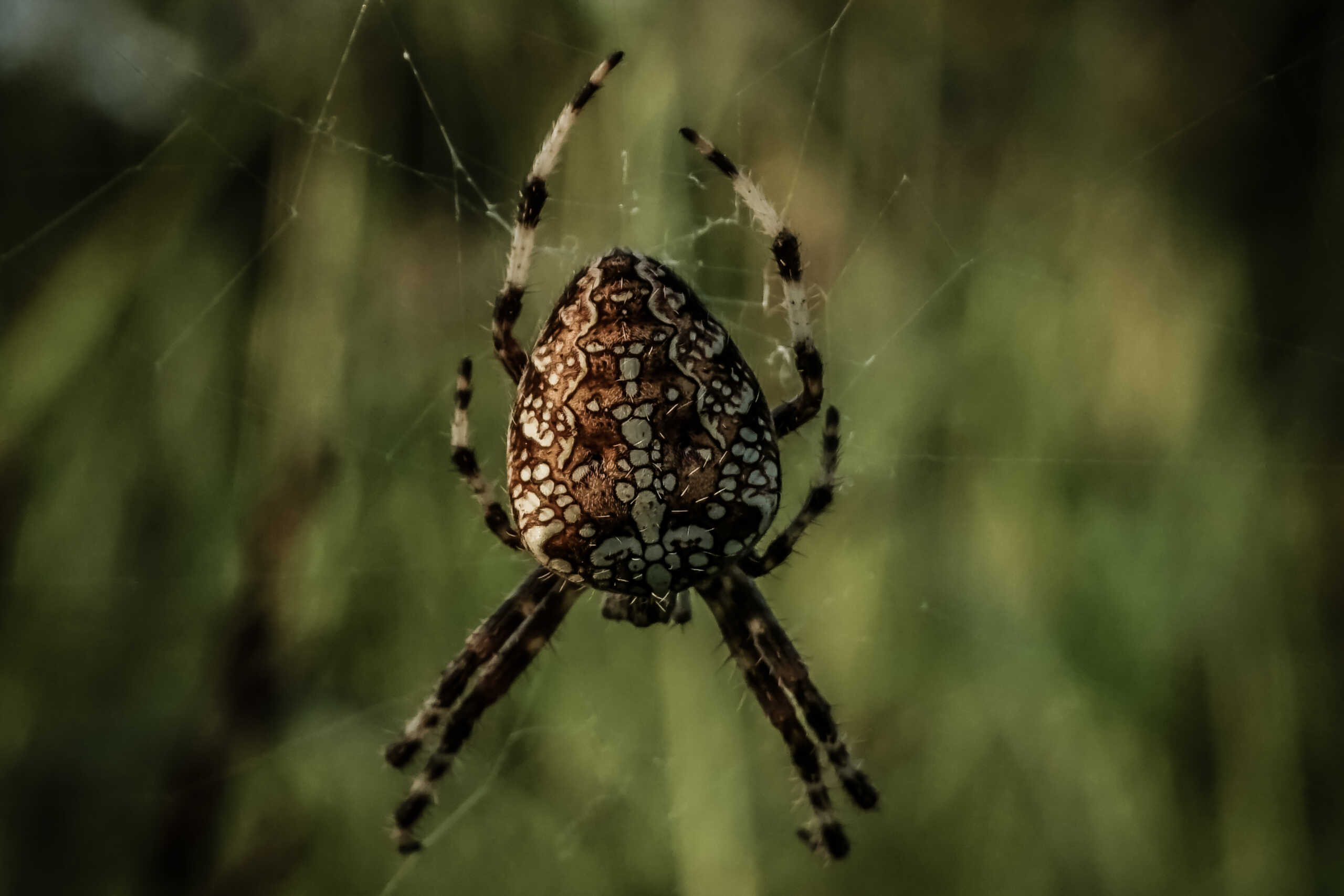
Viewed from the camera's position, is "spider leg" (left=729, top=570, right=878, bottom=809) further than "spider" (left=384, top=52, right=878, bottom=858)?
Yes

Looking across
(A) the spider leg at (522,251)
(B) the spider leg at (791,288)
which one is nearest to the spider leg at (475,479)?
(A) the spider leg at (522,251)

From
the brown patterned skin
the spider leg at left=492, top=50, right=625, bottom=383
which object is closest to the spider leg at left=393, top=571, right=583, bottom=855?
the brown patterned skin

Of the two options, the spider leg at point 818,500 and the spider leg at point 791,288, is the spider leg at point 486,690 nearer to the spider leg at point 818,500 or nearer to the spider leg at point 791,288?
the spider leg at point 818,500

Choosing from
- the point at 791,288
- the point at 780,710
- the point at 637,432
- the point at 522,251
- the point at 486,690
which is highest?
the point at 522,251

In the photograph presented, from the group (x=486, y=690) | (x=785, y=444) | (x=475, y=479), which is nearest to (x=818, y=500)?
(x=785, y=444)

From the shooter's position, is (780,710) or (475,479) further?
(780,710)

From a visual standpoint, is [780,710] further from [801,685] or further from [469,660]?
[469,660]

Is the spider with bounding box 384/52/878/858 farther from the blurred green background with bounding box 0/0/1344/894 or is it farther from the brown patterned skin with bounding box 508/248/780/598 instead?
the blurred green background with bounding box 0/0/1344/894

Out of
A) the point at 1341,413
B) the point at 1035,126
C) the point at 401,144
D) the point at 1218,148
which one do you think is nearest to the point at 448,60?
the point at 401,144
